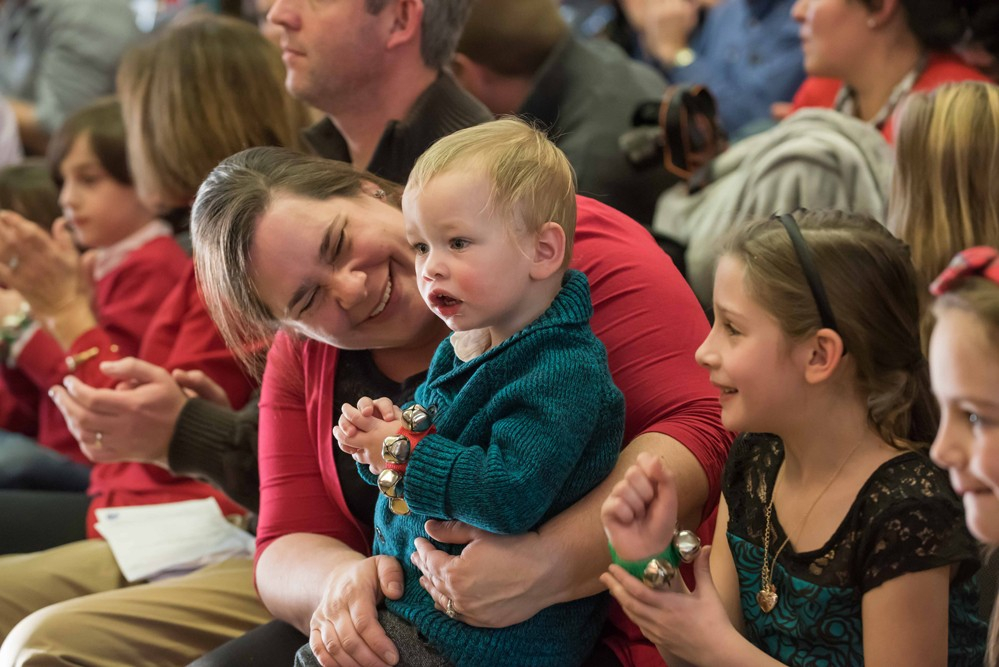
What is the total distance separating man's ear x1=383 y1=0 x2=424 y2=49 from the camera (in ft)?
5.78

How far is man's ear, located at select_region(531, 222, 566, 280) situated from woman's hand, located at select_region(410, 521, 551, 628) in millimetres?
288

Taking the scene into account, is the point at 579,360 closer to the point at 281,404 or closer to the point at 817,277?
the point at 817,277

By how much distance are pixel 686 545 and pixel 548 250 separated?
348 millimetres

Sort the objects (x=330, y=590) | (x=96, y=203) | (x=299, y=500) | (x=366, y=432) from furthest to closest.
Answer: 1. (x=96, y=203)
2. (x=299, y=500)
3. (x=330, y=590)
4. (x=366, y=432)

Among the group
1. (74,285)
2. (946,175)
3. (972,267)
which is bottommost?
(74,285)

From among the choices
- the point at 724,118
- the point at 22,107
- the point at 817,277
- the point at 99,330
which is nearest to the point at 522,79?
the point at 724,118

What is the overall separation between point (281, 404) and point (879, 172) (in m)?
1.13

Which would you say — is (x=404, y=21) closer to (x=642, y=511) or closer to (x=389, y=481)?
(x=389, y=481)

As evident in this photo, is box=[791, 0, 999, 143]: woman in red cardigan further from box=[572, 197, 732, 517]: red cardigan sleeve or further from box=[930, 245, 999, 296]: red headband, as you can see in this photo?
box=[930, 245, 999, 296]: red headband

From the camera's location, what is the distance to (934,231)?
5.39 feet

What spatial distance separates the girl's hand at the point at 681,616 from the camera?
1160mm

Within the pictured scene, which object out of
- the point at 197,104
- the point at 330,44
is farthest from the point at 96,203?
the point at 330,44

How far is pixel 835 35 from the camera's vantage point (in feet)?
7.54

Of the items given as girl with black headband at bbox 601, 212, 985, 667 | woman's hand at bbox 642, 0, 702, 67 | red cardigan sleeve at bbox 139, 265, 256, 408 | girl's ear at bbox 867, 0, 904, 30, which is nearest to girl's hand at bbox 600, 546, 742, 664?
girl with black headband at bbox 601, 212, 985, 667
